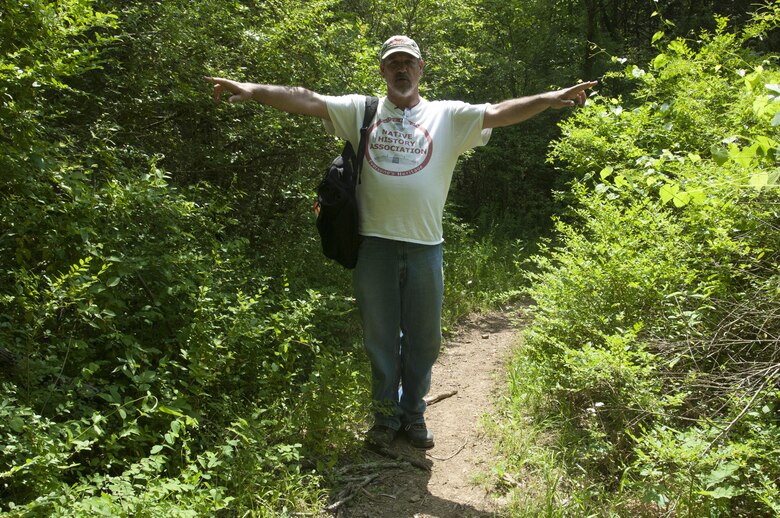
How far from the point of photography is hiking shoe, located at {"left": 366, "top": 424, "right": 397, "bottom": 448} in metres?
3.57

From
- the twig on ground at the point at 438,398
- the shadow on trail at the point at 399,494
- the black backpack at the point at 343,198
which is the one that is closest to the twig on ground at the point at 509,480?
the shadow on trail at the point at 399,494

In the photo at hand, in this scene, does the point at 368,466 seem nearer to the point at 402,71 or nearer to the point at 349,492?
the point at 349,492

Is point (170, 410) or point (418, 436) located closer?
point (170, 410)

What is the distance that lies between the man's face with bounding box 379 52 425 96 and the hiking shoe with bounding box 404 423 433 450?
6.44 ft

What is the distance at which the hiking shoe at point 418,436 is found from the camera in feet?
12.2

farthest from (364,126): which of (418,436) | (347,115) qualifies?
(418,436)

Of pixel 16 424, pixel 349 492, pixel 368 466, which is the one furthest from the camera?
pixel 368 466

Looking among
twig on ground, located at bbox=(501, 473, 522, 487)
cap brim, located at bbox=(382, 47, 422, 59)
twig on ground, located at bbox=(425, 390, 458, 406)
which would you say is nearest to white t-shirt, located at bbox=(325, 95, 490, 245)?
cap brim, located at bbox=(382, 47, 422, 59)

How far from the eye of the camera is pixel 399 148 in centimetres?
331

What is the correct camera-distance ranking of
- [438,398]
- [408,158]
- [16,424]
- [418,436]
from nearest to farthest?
[16,424] < [408,158] < [418,436] < [438,398]

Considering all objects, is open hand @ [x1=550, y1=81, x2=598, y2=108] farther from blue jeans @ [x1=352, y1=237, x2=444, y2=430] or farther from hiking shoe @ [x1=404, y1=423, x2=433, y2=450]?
hiking shoe @ [x1=404, y1=423, x2=433, y2=450]

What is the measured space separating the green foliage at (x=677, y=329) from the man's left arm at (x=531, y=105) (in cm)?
70

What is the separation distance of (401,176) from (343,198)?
0.33m

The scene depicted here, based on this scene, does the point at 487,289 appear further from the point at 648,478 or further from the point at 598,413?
the point at 648,478
